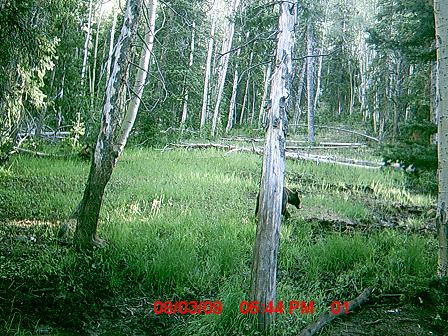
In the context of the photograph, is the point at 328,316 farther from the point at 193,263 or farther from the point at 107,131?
the point at 107,131

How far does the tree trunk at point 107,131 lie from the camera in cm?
623

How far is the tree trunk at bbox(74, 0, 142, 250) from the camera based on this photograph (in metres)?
6.23

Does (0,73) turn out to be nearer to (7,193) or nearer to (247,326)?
(7,193)

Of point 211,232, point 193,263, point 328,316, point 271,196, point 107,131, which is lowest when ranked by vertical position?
point 328,316

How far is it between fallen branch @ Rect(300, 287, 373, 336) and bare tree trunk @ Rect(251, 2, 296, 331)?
406mm
